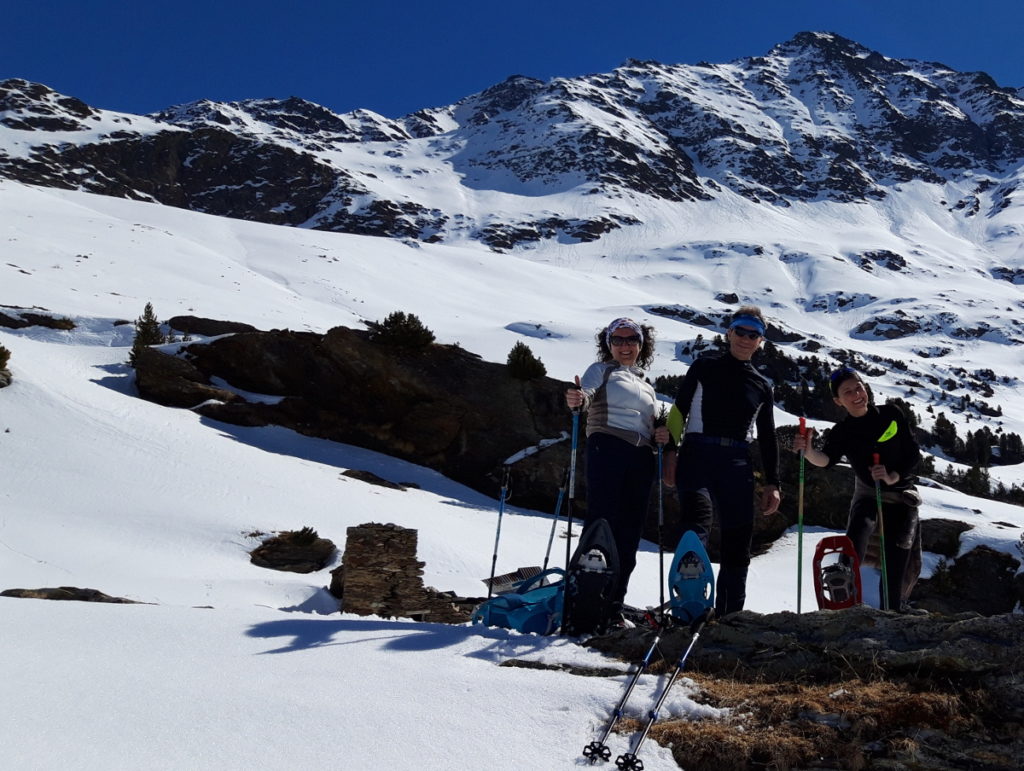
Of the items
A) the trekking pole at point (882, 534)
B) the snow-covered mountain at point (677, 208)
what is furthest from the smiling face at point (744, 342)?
the snow-covered mountain at point (677, 208)

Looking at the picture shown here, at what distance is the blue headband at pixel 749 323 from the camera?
5086 mm

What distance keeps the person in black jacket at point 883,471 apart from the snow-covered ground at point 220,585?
280 centimetres

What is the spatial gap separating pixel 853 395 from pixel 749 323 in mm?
1224

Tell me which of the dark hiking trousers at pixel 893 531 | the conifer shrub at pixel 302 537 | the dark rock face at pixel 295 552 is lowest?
the dark rock face at pixel 295 552

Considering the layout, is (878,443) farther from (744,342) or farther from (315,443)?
(315,443)

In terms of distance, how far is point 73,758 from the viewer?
2.62 m

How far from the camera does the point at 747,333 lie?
5.09 meters

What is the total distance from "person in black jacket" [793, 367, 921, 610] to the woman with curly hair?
4.19ft

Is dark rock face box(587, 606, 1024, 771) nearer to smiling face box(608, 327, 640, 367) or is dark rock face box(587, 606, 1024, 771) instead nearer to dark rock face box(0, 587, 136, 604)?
smiling face box(608, 327, 640, 367)

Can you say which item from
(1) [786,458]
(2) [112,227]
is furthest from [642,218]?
(1) [786,458]

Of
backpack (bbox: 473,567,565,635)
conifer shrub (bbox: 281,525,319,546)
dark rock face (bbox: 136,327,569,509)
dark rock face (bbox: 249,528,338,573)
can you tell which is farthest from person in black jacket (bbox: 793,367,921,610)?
dark rock face (bbox: 136,327,569,509)

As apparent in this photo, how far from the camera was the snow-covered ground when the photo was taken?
2857 millimetres

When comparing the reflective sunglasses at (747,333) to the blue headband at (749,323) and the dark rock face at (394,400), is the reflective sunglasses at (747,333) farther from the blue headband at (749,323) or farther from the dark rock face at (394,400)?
the dark rock face at (394,400)

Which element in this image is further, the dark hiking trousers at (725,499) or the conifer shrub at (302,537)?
the conifer shrub at (302,537)
